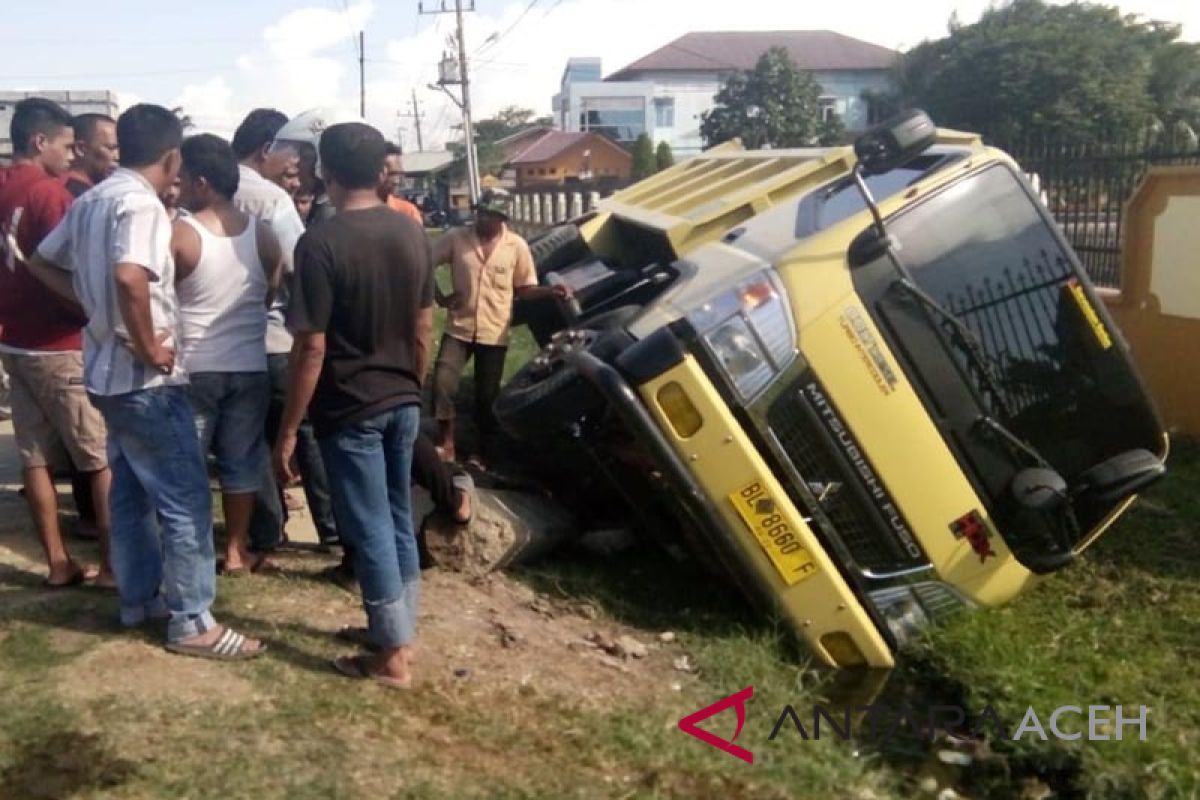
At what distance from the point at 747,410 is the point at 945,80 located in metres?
47.8

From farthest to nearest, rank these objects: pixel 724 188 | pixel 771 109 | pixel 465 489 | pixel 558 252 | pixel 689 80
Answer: pixel 689 80, pixel 771 109, pixel 558 252, pixel 724 188, pixel 465 489

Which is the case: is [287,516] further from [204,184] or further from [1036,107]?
[1036,107]

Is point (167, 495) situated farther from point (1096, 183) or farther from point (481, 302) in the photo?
point (1096, 183)

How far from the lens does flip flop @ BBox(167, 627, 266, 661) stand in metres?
4.22

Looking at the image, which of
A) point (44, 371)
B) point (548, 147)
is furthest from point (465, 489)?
point (548, 147)

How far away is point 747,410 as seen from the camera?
14.4ft

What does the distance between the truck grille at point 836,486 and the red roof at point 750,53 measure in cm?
8058

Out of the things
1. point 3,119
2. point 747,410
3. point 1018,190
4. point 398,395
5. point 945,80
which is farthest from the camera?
point 945,80

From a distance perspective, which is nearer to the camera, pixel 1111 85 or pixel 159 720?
pixel 159 720

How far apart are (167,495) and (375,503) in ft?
2.46

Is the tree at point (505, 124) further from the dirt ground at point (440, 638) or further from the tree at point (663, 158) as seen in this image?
the dirt ground at point (440, 638)

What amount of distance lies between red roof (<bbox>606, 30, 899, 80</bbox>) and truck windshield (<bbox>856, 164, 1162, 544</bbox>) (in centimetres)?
8014

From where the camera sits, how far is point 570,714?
402 cm

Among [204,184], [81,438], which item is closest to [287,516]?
[81,438]
